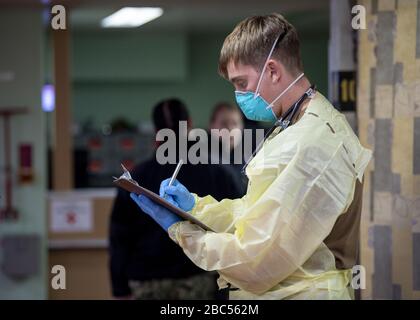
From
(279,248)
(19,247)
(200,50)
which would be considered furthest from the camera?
(200,50)

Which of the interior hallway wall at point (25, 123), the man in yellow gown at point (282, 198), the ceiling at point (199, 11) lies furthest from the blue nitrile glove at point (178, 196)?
the interior hallway wall at point (25, 123)

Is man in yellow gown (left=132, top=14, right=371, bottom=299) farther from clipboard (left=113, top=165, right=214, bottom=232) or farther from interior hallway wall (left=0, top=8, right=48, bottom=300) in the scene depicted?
interior hallway wall (left=0, top=8, right=48, bottom=300)

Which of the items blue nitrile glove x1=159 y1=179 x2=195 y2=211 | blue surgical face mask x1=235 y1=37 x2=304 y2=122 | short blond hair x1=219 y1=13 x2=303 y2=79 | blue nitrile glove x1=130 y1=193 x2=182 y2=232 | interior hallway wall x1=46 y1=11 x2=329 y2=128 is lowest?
blue nitrile glove x1=130 y1=193 x2=182 y2=232

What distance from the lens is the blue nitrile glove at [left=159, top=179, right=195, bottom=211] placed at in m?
1.60

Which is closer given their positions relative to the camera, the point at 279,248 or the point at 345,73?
the point at 279,248

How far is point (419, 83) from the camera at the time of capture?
6.01ft

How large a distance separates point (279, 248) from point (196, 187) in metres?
0.69

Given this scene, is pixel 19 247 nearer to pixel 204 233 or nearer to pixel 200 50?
pixel 204 233

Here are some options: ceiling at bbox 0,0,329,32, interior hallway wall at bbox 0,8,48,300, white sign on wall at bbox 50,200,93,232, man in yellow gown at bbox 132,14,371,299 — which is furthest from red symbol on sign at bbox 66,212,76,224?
man in yellow gown at bbox 132,14,371,299

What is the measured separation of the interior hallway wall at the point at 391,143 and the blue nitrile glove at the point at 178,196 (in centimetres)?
63

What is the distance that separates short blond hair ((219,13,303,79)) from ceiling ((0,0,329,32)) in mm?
676

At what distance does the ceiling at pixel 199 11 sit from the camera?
3.34m
